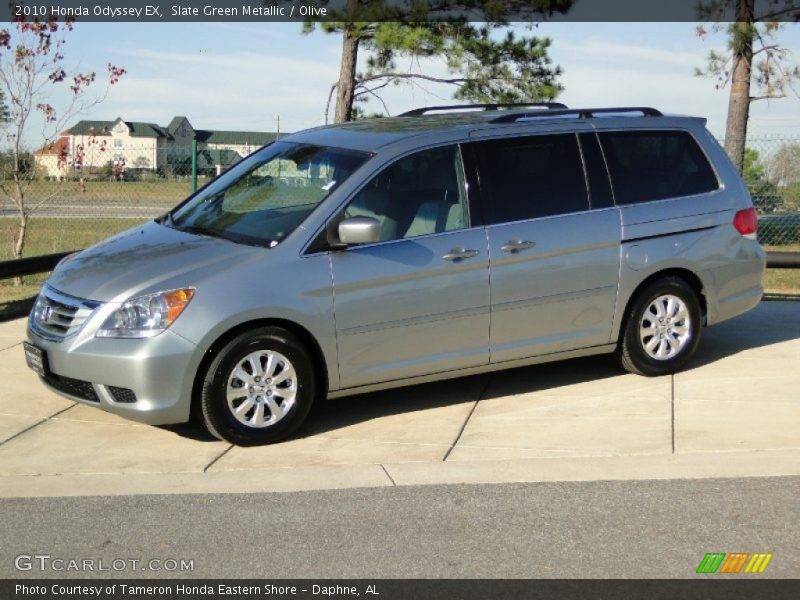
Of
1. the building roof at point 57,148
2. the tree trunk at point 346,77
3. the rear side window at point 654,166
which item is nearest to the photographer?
the rear side window at point 654,166

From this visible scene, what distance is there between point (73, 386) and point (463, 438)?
2.32 meters

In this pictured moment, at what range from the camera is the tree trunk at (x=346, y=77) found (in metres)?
19.5

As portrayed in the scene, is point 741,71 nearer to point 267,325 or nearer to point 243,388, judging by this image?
point 267,325

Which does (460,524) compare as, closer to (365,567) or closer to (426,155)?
(365,567)

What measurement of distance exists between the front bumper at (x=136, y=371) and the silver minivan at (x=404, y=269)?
0.01m

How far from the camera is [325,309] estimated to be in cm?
709

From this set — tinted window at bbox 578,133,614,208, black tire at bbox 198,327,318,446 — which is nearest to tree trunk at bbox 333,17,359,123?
tinted window at bbox 578,133,614,208

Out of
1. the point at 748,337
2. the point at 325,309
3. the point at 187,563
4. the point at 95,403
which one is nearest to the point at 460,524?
the point at 187,563

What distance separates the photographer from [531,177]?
8016 millimetres

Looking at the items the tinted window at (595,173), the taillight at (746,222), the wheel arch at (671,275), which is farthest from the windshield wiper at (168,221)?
the taillight at (746,222)

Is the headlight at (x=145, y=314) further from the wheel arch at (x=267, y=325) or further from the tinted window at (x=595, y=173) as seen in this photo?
the tinted window at (x=595, y=173)

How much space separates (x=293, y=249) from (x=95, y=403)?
1.45m

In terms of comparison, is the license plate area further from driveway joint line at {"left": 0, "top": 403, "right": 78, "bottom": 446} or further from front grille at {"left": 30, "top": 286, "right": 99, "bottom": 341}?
driveway joint line at {"left": 0, "top": 403, "right": 78, "bottom": 446}
